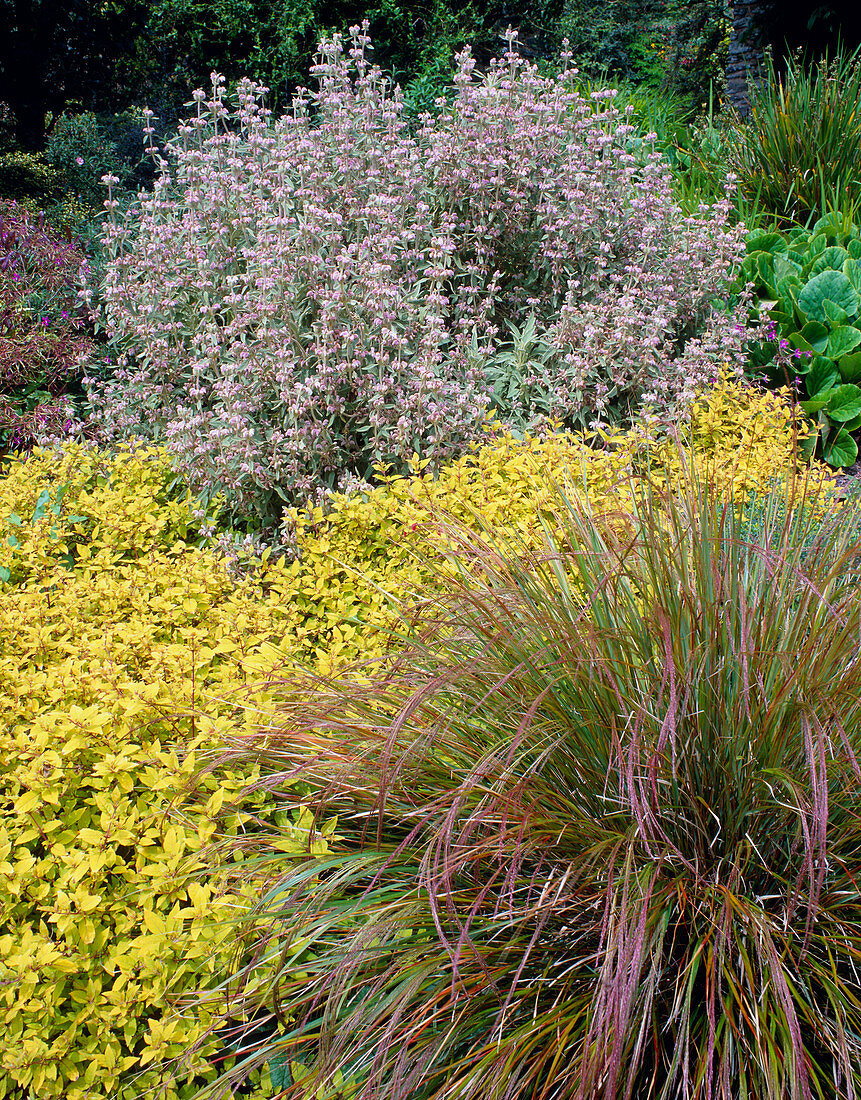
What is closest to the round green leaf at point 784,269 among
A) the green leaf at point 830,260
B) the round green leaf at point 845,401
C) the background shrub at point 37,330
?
the green leaf at point 830,260

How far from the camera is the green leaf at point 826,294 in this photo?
570 cm

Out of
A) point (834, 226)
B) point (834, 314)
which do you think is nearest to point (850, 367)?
point (834, 314)

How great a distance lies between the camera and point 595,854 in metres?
1.72

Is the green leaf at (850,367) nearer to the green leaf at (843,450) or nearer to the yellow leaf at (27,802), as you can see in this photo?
the green leaf at (843,450)

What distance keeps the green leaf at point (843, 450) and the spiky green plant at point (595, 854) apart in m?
3.33

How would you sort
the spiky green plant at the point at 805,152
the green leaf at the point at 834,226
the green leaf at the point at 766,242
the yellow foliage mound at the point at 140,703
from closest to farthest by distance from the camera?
the yellow foliage mound at the point at 140,703, the green leaf at the point at 766,242, the green leaf at the point at 834,226, the spiky green plant at the point at 805,152

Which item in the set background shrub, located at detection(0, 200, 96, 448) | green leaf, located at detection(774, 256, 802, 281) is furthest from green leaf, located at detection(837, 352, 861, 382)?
background shrub, located at detection(0, 200, 96, 448)

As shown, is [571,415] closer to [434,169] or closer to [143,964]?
[434,169]

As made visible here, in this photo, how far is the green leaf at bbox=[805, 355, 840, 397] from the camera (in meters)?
5.47

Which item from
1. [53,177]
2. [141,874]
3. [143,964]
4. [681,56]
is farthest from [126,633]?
[681,56]

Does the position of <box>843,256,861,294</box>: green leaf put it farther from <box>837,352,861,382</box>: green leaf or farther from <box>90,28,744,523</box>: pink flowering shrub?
<box>90,28,744,523</box>: pink flowering shrub

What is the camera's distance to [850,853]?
180cm

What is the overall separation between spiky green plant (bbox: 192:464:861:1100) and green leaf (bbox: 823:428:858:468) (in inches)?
131

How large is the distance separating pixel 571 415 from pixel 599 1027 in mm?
3484
